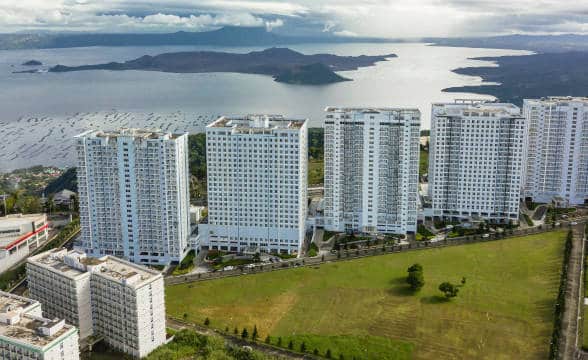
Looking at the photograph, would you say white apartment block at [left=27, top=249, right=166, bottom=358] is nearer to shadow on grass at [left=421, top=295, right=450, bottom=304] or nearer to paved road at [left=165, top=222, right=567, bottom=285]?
paved road at [left=165, top=222, right=567, bottom=285]

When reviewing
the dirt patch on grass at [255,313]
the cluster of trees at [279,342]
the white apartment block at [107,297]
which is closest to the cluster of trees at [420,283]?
the dirt patch on grass at [255,313]

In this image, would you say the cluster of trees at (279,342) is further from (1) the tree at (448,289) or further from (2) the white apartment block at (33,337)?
(2) the white apartment block at (33,337)

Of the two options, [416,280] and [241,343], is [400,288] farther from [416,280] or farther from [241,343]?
[241,343]

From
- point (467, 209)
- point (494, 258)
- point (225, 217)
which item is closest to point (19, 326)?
point (225, 217)

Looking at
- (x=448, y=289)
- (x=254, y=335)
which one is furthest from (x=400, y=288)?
(x=254, y=335)

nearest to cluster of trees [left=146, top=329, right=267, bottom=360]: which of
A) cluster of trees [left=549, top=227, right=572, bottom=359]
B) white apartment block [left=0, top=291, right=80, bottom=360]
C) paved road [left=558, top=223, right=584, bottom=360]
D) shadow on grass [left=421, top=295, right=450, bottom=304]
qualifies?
white apartment block [left=0, top=291, right=80, bottom=360]

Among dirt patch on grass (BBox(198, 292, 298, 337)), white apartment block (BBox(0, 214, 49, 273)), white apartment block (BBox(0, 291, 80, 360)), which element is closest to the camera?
white apartment block (BBox(0, 291, 80, 360))

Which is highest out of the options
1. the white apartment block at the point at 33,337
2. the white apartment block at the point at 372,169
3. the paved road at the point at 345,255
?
the white apartment block at the point at 372,169
